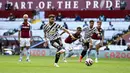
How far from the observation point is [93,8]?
47875 millimetres

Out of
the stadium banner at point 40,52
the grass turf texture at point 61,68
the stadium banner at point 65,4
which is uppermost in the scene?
the grass turf texture at point 61,68

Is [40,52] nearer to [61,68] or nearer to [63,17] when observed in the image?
[63,17]

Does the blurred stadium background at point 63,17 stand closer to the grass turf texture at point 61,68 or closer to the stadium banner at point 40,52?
the stadium banner at point 40,52

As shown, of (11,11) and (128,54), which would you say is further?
(11,11)

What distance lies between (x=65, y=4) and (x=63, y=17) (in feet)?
7.88

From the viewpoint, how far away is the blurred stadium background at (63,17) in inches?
1556

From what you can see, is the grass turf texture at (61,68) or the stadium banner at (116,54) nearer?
the grass turf texture at (61,68)

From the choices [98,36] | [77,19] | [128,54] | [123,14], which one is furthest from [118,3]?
[98,36]

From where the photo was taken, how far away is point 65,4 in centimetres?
4884

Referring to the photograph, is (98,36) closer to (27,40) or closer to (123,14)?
(27,40)

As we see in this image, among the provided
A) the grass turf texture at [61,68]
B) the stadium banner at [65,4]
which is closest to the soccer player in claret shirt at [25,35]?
the grass turf texture at [61,68]

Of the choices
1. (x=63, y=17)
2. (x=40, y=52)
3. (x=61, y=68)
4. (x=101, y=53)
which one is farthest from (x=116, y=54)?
(x=61, y=68)

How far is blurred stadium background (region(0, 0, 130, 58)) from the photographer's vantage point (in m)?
39.5

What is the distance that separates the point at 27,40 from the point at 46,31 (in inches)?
166
